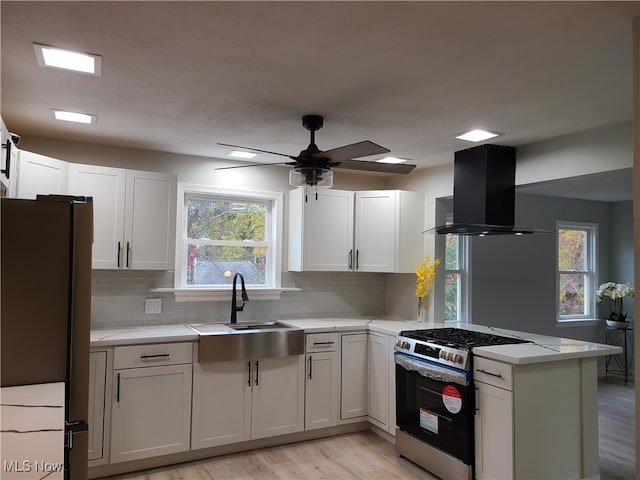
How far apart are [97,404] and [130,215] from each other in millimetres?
1364

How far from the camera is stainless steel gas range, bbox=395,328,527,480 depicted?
9.87ft

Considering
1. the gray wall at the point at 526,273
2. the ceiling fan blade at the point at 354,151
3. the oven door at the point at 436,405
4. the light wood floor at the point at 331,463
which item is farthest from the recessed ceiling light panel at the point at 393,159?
the light wood floor at the point at 331,463

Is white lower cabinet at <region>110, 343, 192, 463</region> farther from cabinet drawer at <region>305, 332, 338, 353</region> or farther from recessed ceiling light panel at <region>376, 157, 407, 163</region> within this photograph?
recessed ceiling light panel at <region>376, 157, 407, 163</region>

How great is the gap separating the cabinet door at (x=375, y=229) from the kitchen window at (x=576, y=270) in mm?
3115

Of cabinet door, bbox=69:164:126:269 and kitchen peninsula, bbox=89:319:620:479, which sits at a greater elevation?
cabinet door, bbox=69:164:126:269

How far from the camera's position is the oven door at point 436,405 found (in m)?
3.00

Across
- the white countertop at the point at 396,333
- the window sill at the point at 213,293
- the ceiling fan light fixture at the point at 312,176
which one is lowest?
the white countertop at the point at 396,333

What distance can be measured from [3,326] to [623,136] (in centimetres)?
349

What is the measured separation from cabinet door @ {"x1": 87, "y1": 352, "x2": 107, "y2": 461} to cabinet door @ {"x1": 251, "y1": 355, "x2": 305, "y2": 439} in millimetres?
1070

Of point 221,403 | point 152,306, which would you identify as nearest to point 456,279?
point 221,403

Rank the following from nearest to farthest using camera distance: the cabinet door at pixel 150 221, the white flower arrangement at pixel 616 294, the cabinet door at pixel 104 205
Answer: the cabinet door at pixel 104 205
the cabinet door at pixel 150 221
the white flower arrangement at pixel 616 294

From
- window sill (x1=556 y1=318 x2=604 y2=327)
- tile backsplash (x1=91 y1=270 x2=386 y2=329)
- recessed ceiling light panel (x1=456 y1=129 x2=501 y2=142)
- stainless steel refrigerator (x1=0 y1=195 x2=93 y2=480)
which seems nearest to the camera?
stainless steel refrigerator (x1=0 y1=195 x2=93 y2=480)

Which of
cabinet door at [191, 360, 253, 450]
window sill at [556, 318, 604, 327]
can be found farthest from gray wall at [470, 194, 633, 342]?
cabinet door at [191, 360, 253, 450]

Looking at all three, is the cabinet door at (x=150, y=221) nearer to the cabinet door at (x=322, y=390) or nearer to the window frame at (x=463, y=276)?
the cabinet door at (x=322, y=390)
